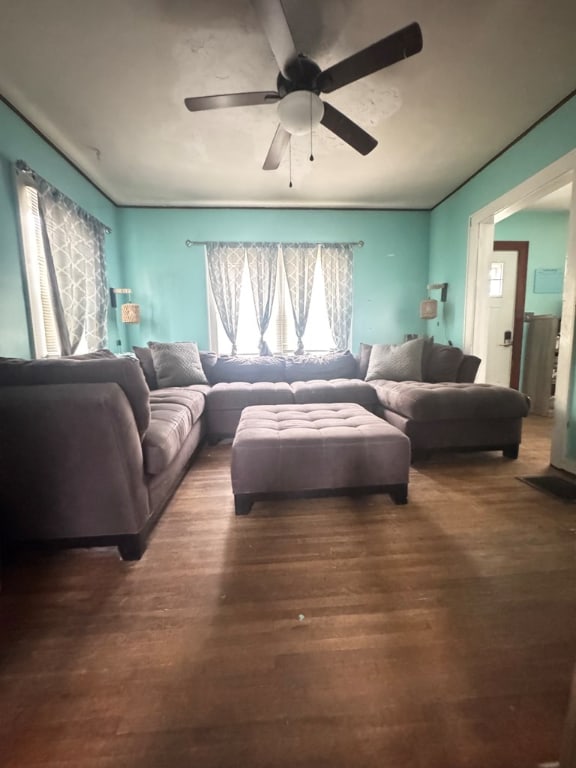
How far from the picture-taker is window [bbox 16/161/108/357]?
233cm

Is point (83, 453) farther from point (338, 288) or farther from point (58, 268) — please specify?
point (338, 288)

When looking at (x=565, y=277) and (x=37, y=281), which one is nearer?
(x=565, y=277)

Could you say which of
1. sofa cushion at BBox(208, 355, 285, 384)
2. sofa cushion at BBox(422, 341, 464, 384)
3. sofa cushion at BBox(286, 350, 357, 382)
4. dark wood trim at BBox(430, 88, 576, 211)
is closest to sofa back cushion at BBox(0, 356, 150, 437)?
sofa cushion at BBox(208, 355, 285, 384)

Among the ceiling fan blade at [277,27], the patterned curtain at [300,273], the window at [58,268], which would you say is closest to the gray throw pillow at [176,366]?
the window at [58,268]

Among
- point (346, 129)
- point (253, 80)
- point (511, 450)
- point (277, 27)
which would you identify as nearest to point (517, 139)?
point (346, 129)

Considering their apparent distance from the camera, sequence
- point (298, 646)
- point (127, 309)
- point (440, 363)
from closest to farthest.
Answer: point (298, 646)
point (440, 363)
point (127, 309)

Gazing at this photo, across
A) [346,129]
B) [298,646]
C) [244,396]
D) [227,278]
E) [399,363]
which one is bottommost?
[298,646]

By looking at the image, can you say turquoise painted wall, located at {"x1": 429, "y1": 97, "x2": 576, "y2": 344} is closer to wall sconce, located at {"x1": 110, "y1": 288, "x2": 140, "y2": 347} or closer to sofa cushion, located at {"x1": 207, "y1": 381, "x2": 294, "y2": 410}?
sofa cushion, located at {"x1": 207, "y1": 381, "x2": 294, "y2": 410}

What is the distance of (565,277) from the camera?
221cm

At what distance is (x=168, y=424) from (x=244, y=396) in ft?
3.82

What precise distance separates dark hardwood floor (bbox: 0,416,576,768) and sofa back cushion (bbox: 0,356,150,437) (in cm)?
79

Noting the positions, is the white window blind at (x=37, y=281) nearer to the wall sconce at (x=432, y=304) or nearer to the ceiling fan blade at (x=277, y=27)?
the ceiling fan blade at (x=277, y=27)

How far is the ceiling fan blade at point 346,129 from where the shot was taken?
189cm

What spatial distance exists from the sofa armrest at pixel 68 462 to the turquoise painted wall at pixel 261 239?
309 cm
